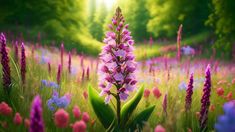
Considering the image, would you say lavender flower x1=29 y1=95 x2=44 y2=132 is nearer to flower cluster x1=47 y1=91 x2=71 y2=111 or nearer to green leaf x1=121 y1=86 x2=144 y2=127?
green leaf x1=121 y1=86 x2=144 y2=127

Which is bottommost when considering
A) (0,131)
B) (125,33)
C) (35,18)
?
(0,131)

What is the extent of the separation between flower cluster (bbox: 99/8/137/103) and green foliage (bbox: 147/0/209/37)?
2041 cm

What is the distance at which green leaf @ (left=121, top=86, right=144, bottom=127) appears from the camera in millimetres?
→ 3098

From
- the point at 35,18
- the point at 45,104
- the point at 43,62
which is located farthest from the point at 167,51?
the point at 45,104

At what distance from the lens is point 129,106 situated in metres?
3.11

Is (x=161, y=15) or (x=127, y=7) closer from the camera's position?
(x=161, y=15)

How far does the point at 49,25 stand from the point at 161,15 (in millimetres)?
9082

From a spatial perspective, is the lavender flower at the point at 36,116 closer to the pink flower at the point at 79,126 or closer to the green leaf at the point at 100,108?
the pink flower at the point at 79,126

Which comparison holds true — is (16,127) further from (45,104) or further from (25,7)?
(25,7)

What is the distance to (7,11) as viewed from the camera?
2077 centimetres

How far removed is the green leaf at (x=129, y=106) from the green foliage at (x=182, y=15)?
20.4m

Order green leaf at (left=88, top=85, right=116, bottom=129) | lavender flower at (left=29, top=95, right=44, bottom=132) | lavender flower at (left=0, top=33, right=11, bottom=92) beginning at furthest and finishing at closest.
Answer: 1. green leaf at (left=88, top=85, right=116, bottom=129)
2. lavender flower at (left=0, top=33, right=11, bottom=92)
3. lavender flower at (left=29, top=95, right=44, bottom=132)

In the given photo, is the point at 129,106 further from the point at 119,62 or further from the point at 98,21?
the point at 98,21

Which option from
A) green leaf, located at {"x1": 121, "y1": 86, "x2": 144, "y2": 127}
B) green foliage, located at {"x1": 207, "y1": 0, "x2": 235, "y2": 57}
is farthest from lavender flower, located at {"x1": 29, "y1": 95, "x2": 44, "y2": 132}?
green foliage, located at {"x1": 207, "y1": 0, "x2": 235, "y2": 57}
